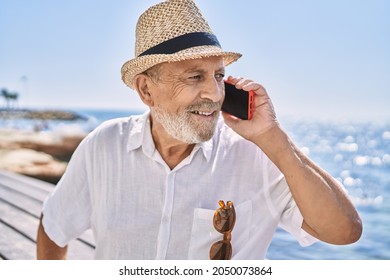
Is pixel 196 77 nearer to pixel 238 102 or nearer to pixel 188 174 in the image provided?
pixel 238 102

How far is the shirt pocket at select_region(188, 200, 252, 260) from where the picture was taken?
162 centimetres

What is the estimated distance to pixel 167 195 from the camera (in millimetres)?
1656

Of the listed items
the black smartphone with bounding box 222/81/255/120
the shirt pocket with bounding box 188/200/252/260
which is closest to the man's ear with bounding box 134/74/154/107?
the black smartphone with bounding box 222/81/255/120

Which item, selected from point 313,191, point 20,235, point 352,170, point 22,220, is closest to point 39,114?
point 352,170

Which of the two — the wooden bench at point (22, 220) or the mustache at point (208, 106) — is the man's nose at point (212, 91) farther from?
the wooden bench at point (22, 220)

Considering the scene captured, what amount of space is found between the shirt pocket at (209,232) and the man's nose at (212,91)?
1.07ft

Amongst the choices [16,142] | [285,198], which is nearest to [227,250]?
[285,198]

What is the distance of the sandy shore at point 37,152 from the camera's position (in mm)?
5102

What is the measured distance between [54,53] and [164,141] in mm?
4774

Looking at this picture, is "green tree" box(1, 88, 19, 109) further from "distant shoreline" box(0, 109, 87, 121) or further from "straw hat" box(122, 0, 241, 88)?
"straw hat" box(122, 0, 241, 88)

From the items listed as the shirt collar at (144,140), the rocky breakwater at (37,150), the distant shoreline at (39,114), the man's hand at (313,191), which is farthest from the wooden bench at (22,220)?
the distant shoreline at (39,114)

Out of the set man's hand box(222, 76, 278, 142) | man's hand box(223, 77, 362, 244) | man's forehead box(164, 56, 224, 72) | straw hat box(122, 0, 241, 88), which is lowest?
man's hand box(223, 77, 362, 244)

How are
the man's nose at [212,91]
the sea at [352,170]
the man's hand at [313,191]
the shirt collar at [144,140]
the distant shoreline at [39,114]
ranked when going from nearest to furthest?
the man's hand at [313,191] < the man's nose at [212,91] < the shirt collar at [144,140] < the sea at [352,170] < the distant shoreline at [39,114]

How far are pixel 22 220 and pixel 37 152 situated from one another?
453 cm
